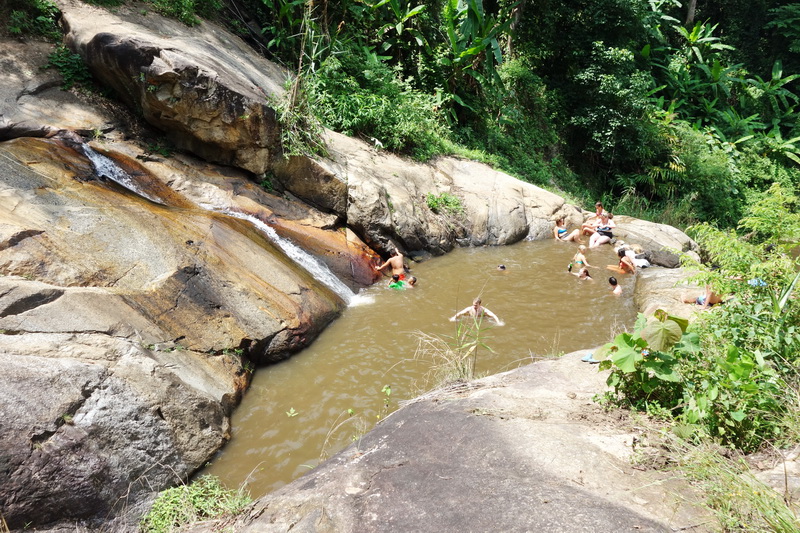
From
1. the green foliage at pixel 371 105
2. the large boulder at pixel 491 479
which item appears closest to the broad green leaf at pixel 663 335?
the large boulder at pixel 491 479

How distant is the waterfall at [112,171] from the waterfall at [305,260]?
4.54 ft

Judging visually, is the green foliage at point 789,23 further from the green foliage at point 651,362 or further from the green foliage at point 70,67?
the green foliage at point 70,67

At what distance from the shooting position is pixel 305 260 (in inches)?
351

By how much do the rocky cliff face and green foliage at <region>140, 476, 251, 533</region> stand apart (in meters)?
0.20

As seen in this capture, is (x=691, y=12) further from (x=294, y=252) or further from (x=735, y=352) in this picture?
(x=735, y=352)

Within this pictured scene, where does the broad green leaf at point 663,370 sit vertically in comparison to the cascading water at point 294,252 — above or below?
above

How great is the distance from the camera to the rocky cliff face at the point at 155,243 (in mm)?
4258

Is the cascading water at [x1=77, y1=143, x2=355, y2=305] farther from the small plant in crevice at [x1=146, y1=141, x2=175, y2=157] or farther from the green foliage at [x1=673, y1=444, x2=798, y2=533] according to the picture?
the green foliage at [x1=673, y1=444, x2=798, y2=533]

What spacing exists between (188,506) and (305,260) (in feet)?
16.9

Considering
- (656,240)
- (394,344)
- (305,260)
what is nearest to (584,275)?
(656,240)

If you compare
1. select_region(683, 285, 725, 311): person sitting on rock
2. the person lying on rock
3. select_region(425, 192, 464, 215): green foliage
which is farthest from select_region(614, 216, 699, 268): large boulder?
the person lying on rock

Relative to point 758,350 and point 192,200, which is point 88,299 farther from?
point 758,350

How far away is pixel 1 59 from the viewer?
8.62m

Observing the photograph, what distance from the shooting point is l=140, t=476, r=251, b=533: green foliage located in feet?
13.4
